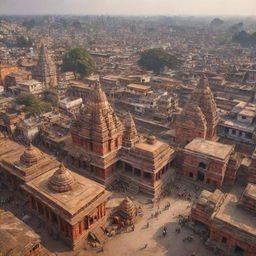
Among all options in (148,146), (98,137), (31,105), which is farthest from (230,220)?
(31,105)

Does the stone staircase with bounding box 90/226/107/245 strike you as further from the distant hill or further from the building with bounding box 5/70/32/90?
the distant hill

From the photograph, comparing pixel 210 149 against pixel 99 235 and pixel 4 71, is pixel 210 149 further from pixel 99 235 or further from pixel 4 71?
pixel 4 71

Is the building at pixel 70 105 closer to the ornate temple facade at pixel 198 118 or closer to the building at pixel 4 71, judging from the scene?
the ornate temple facade at pixel 198 118

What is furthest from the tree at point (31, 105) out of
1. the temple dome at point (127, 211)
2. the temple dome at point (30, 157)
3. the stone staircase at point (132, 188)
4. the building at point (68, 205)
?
the temple dome at point (127, 211)

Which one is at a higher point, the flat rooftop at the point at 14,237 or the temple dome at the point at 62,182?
the temple dome at the point at 62,182

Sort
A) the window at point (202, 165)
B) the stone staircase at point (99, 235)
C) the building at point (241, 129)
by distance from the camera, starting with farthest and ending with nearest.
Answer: the building at point (241, 129), the window at point (202, 165), the stone staircase at point (99, 235)

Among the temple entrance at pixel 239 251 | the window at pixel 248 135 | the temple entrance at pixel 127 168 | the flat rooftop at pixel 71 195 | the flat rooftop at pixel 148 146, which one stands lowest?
the temple entrance at pixel 239 251

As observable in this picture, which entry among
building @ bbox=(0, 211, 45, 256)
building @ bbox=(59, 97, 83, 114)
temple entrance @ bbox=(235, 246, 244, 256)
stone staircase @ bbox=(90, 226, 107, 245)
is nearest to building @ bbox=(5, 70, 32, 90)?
building @ bbox=(59, 97, 83, 114)
